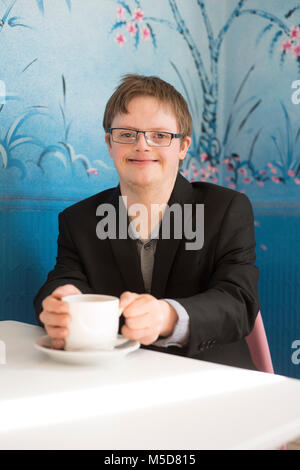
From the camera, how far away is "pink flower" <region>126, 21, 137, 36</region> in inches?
79.5

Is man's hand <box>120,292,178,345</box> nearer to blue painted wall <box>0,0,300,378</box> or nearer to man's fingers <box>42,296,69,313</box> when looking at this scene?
man's fingers <box>42,296,69,313</box>

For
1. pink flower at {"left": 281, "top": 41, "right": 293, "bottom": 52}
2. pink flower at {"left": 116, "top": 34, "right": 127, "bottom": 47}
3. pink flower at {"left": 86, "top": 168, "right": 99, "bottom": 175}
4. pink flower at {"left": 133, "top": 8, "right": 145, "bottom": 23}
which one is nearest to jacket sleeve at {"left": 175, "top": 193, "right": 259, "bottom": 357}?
pink flower at {"left": 86, "top": 168, "right": 99, "bottom": 175}

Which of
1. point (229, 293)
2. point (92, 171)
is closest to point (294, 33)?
point (92, 171)

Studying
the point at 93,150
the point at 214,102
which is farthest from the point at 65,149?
the point at 214,102

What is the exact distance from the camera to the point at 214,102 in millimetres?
2494

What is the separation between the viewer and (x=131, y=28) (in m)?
2.04

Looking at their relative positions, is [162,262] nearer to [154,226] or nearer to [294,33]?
[154,226]

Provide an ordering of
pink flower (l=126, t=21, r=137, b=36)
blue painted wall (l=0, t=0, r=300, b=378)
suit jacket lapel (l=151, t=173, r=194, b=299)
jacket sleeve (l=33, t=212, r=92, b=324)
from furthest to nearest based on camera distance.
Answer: pink flower (l=126, t=21, r=137, b=36)
blue painted wall (l=0, t=0, r=300, b=378)
suit jacket lapel (l=151, t=173, r=194, b=299)
jacket sleeve (l=33, t=212, r=92, b=324)

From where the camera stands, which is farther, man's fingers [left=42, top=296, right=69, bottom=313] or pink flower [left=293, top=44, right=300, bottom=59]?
pink flower [left=293, top=44, right=300, bottom=59]

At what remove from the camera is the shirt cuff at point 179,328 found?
94 cm

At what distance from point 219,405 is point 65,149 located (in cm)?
135

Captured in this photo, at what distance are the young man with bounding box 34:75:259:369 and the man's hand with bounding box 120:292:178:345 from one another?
0.34 m

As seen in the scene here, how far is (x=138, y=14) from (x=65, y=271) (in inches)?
47.8

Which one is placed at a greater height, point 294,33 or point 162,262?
point 294,33
